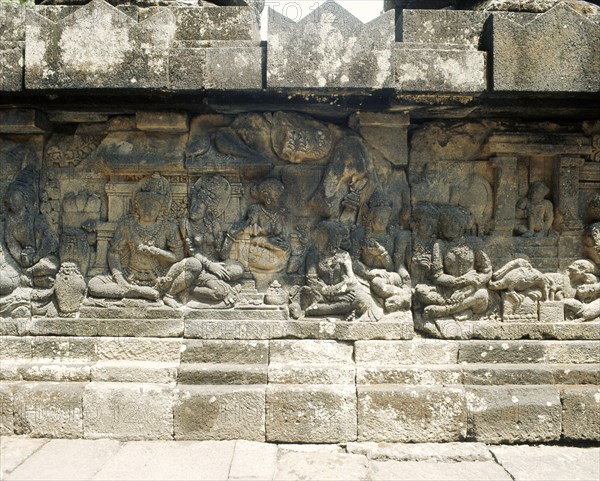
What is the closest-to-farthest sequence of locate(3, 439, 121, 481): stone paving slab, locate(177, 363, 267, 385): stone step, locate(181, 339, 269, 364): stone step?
locate(3, 439, 121, 481): stone paving slab, locate(177, 363, 267, 385): stone step, locate(181, 339, 269, 364): stone step

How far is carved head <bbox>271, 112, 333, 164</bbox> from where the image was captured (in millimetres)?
4516

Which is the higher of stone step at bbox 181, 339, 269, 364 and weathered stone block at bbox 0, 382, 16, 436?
stone step at bbox 181, 339, 269, 364

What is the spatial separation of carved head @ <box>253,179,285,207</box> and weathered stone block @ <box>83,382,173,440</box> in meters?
1.69

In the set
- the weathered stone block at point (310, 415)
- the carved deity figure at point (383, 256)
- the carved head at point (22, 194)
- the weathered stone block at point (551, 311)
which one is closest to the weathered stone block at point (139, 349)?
the weathered stone block at point (310, 415)

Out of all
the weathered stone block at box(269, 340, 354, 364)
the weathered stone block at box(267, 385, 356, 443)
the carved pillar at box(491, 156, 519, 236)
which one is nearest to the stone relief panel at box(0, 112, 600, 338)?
the carved pillar at box(491, 156, 519, 236)

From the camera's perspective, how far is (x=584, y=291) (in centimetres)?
466

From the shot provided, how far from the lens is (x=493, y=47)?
4.06 metres

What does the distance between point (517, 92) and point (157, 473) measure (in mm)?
3733

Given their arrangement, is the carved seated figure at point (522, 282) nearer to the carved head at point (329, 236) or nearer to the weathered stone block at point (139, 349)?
the carved head at point (329, 236)

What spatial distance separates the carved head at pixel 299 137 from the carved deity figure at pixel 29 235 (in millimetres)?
2078

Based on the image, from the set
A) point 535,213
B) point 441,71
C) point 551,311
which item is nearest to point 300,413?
point 551,311

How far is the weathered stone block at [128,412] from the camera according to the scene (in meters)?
4.29

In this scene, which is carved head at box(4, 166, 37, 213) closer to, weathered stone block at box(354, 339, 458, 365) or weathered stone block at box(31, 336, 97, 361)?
weathered stone block at box(31, 336, 97, 361)

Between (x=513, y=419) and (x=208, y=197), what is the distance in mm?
3023
